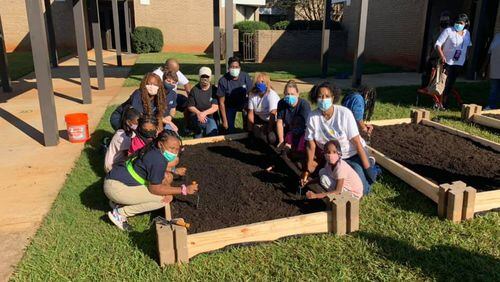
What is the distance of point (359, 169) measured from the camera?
177 inches

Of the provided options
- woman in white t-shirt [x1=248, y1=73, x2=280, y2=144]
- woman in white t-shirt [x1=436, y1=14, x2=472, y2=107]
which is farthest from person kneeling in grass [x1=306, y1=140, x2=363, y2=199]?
woman in white t-shirt [x1=436, y1=14, x2=472, y2=107]

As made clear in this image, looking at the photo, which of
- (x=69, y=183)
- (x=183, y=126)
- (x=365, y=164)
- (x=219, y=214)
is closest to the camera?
(x=219, y=214)

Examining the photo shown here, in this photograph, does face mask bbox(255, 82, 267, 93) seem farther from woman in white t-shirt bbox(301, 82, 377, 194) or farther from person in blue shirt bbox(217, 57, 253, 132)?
woman in white t-shirt bbox(301, 82, 377, 194)

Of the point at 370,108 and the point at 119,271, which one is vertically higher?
the point at 370,108

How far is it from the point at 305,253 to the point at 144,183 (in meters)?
1.63

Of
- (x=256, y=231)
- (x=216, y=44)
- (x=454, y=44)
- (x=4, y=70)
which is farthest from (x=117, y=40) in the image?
(x=256, y=231)

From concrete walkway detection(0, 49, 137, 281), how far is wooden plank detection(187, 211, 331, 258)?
1.51 m

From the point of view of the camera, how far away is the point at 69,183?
501 cm

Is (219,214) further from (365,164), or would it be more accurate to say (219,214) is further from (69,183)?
(69,183)

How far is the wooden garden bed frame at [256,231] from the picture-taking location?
10.7 ft

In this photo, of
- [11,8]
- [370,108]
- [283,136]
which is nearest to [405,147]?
[370,108]

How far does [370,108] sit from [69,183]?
13.0 ft

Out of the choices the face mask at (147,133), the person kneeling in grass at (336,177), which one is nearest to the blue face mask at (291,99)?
the person kneeling in grass at (336,177)

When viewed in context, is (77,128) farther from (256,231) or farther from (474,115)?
(474,115)
